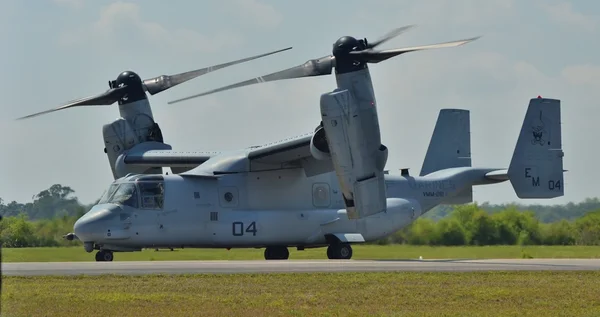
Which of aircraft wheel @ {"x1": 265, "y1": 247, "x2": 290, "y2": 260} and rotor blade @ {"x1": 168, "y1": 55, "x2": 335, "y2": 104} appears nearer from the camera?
rotor blade @ {"x1": 168, "y1": 55, "x2": 335, "y2": 104}

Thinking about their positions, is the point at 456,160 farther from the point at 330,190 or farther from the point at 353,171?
the point at 353,171

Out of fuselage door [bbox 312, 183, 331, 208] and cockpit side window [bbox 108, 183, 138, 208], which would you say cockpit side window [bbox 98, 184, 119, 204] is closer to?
cockpit side window [bbox 108, 183, 138, 208]

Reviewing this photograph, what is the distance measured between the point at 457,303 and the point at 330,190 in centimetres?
1575

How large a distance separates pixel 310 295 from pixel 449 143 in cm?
2058

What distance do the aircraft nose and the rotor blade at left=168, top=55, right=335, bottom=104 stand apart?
3.65 meters

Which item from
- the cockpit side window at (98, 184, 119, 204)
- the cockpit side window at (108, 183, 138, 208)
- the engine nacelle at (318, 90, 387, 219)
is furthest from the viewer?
the cockpit side window at (98, 184, 119, 204)

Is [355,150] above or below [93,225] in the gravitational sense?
above

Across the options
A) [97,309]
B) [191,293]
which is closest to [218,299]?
[191,293]

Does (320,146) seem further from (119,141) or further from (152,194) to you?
(119,141)

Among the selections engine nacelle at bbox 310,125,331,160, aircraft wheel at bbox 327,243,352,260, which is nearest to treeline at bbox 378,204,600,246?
aircraft wheel at bbox 327,243,352,260

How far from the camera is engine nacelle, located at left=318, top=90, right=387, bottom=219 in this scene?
27.2 metres

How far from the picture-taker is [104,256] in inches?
1184

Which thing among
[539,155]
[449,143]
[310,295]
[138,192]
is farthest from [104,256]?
[539,155]

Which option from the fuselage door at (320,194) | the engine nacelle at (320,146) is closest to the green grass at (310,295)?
the engine nacelle at (320,146)
